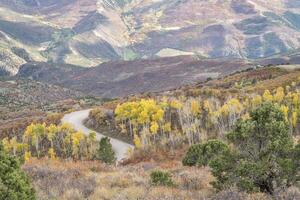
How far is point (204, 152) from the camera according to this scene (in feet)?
91.9

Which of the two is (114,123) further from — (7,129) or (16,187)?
(16,187)

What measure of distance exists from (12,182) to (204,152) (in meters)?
16.3

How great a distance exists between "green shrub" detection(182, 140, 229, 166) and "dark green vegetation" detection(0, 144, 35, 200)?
1362 cm

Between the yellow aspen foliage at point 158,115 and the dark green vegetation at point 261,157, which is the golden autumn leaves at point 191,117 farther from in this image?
the dark green vegetation at point 261,157

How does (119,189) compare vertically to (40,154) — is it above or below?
above

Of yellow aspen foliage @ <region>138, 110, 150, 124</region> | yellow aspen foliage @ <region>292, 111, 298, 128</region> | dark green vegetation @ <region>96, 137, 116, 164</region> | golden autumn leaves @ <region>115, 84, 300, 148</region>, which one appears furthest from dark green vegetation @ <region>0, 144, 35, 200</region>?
A: yellow aspen foliage @ <region>138, 110, 150, 124</region>

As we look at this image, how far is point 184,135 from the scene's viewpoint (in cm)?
6366

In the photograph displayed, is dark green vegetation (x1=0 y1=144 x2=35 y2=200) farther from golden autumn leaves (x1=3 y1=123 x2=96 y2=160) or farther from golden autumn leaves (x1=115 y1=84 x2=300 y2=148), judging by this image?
golden autumn leaves (x1=3 y1=123 x2=96 y2=160)

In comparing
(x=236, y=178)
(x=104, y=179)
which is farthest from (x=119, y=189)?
(x=236, y=178)

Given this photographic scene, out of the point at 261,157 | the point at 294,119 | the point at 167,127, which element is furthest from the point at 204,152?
the point at 167,127

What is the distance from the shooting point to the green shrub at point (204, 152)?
26.7m

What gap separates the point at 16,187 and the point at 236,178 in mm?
6130

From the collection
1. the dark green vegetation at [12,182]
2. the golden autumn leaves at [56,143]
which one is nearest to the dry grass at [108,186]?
the dark green vegetation at [12,182]

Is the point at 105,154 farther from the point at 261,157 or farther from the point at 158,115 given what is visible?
the point at 261,157
